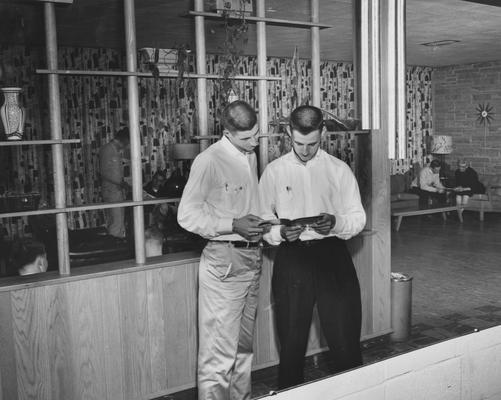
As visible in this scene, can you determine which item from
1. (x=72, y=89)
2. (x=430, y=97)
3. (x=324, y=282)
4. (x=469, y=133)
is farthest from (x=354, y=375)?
(x=430, y=97)

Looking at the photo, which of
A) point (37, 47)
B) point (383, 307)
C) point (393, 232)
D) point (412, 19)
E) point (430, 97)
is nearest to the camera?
point (383, 307)

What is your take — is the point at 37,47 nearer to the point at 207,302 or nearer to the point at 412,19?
the point at 412,19

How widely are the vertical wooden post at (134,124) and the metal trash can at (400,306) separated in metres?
2.10

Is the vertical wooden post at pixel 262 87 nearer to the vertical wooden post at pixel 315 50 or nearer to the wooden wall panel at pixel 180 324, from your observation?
the vertical wooden post at pixel 315 50

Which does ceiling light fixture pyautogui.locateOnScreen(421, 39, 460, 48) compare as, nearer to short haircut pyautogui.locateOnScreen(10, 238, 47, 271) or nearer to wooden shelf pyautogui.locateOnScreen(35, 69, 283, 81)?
wooden shelf pyautogui.locateOnScreen(35, 69, 283, 81)

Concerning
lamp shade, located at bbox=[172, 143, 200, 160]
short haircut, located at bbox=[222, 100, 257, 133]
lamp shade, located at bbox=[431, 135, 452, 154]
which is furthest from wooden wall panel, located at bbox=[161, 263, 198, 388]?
lamp shade, located at bbox=[431, 135, 452, 154]

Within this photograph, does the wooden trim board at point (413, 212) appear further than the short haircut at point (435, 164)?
No

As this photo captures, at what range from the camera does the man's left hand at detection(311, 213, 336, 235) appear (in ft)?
12.5

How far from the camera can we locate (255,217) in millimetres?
3588

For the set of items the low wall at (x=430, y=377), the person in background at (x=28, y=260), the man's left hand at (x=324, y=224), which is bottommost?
the low wall at (x=430, y=377)

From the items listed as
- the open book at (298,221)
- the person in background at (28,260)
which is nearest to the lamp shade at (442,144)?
the open book at (298,221)

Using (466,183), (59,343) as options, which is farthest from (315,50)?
(466,183)

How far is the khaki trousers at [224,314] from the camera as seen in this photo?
3.62 metres

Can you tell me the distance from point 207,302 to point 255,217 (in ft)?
1.84
